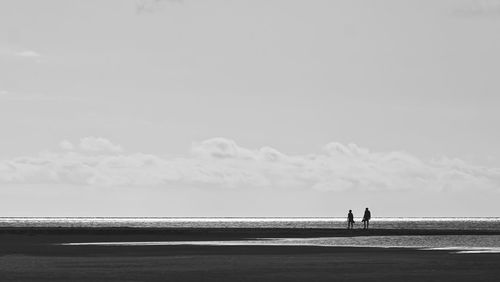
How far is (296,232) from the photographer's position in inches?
3398

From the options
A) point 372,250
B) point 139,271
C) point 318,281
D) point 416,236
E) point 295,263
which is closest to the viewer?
point 318,281

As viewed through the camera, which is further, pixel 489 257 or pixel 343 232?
pixel 343 232

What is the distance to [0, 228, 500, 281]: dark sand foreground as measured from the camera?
35.2m

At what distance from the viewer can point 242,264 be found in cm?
4150

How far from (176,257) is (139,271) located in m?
9.23

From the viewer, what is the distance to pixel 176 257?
47.0 metres

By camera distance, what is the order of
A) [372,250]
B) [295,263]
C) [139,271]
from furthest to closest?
[372,250], [295,263], [139,271]

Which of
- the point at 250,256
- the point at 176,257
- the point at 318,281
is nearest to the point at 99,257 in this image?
the point at 176,257

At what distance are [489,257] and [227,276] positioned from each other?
15637 millimetres

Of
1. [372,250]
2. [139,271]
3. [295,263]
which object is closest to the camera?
[139,271]

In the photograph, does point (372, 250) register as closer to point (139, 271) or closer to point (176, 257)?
point (176, 257)

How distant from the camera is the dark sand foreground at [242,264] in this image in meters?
35.2

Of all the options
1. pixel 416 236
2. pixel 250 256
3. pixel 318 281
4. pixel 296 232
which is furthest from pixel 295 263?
pixel 296 232

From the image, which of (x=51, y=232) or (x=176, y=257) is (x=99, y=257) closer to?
(x=176, y=257)
